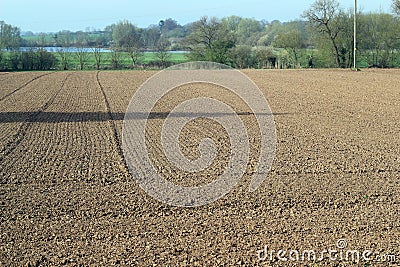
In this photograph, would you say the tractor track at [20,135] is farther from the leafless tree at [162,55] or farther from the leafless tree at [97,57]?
the leafless tree at [97,57]

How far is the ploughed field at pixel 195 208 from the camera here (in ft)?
25.6

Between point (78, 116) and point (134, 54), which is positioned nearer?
point (78, 116)

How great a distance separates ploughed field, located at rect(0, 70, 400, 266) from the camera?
7801mm

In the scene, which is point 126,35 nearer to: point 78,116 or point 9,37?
point 9,37

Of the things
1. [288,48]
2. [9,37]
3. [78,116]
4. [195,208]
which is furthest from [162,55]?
[195,208]

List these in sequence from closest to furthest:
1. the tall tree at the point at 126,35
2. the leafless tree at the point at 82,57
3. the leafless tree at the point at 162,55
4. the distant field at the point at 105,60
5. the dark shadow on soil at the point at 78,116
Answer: the dark shadow on soil at the point at 78,116, the leafless tree at the point at 162,55, the leafless tree at the point at 82,57, the distant field at the point at 105,60, the tall tree at the point at 126,35

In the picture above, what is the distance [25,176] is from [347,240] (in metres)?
6.44

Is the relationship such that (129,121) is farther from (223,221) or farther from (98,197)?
(223,221)

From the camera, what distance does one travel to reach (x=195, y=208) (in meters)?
9.71

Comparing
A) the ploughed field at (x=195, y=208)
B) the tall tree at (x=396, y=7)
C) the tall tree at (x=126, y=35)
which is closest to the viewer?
the ploughed field at (x=195, y=208)

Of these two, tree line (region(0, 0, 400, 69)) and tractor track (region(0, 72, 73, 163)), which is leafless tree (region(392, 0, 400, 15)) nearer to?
tree line (region(0, 0, 400, 69))

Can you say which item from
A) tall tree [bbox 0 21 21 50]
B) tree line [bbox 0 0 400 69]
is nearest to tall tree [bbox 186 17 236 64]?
tree line [bbox 0 0 400 69]

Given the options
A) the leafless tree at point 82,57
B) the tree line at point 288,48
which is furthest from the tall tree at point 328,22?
the leafless tree at point 82,57

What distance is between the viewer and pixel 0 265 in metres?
7.42
